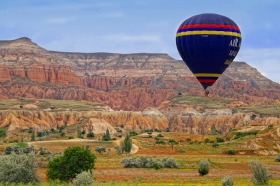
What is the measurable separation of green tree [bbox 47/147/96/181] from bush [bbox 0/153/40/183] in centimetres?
746

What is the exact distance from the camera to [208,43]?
178 feet

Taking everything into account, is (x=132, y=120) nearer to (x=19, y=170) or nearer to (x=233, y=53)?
(x=233, y=53)

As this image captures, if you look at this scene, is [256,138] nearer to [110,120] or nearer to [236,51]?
[236,51]

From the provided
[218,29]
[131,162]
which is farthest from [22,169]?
[131,162]

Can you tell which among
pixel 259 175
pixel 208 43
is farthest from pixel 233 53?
pixel 259 175

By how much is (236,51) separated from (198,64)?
441 cm

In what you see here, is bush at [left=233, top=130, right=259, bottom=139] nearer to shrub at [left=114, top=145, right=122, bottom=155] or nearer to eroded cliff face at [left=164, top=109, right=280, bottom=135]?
shrub at [left=114, top=145, right=122, bottom=155]

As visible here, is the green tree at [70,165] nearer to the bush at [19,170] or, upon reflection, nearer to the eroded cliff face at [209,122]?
the bush at [19,170]

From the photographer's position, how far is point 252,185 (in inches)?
1881

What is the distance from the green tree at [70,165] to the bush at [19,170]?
24.5ft

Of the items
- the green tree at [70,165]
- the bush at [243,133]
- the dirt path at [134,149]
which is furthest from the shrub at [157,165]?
the bush at [243,133]

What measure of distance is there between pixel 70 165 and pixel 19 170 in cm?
973

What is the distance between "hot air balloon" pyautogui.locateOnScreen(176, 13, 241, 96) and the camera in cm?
5409

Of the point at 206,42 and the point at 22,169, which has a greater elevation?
the point at 206,42
